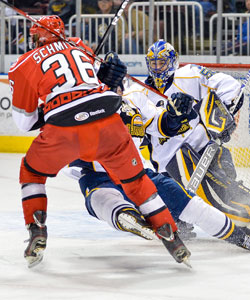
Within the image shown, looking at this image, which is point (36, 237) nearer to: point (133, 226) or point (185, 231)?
point (133, 226)

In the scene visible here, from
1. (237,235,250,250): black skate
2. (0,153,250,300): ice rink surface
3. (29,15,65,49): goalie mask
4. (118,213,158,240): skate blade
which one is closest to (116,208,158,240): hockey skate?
(118,213,158,240): skate blade

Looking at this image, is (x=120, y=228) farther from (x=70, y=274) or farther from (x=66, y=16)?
(x=66, y=16)

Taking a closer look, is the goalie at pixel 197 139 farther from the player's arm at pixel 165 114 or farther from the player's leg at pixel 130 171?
the player's leg at pixel 130 171

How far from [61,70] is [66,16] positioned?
4.14 meters

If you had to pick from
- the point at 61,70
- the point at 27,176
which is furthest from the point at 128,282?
the point at 61,70

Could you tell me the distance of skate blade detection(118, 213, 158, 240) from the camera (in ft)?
10.1

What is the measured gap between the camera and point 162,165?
396cm

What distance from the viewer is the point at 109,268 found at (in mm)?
3102

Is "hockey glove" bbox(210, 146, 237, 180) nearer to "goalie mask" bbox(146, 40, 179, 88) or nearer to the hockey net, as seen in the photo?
the hockey net

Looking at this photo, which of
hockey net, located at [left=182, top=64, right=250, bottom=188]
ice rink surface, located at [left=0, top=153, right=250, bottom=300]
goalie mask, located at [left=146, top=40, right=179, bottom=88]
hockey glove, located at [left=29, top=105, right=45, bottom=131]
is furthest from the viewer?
hockey net, located at [left=182, top=64, right=250, bottom=188]

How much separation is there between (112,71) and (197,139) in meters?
0.87

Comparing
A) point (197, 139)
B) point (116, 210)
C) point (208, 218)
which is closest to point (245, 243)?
point (208, 218)

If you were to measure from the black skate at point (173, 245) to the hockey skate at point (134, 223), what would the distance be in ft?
0.22

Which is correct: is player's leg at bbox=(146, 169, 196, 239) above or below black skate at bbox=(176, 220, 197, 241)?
above
